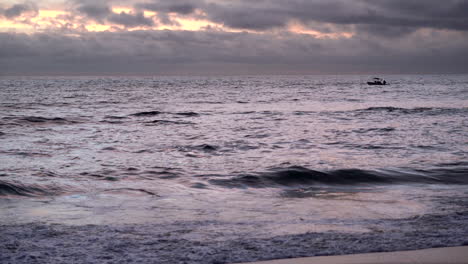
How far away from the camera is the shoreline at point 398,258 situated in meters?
4.04

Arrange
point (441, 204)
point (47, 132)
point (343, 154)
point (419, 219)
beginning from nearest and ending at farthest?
point (419, 219) → point (441, 204) → point (343, 154) → point (47, 132)

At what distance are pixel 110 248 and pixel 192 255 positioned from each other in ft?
3.08

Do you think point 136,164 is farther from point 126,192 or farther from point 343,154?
point 343,154

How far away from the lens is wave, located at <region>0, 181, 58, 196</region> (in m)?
7.92

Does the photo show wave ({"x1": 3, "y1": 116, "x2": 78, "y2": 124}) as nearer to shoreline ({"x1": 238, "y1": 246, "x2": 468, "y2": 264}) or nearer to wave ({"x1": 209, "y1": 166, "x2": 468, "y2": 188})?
wave ({"x1": 209, "y1": 166, "x2": 468, "y2": 188})

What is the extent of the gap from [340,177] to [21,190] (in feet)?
22.0

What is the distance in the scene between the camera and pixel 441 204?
22.1ft

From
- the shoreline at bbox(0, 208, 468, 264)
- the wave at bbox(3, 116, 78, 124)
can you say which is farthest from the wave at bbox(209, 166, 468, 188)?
the wave at bbox(3, 116, 78, 124)

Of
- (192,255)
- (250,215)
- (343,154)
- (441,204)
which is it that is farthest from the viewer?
(343,154)

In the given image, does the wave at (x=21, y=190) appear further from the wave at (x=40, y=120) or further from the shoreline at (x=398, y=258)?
the wave at (x=40, y=120)

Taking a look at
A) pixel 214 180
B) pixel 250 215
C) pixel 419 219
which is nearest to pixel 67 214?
pixel 250 215

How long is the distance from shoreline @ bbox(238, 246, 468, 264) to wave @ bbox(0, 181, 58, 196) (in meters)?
5.49

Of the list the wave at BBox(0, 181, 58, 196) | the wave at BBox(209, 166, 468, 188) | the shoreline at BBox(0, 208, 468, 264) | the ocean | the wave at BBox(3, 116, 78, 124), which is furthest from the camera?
the wave at BBox(3, 116, 78, 124)

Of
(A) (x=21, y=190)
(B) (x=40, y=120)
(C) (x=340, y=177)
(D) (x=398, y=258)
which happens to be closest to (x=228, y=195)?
(C) (x=340, y=177)
